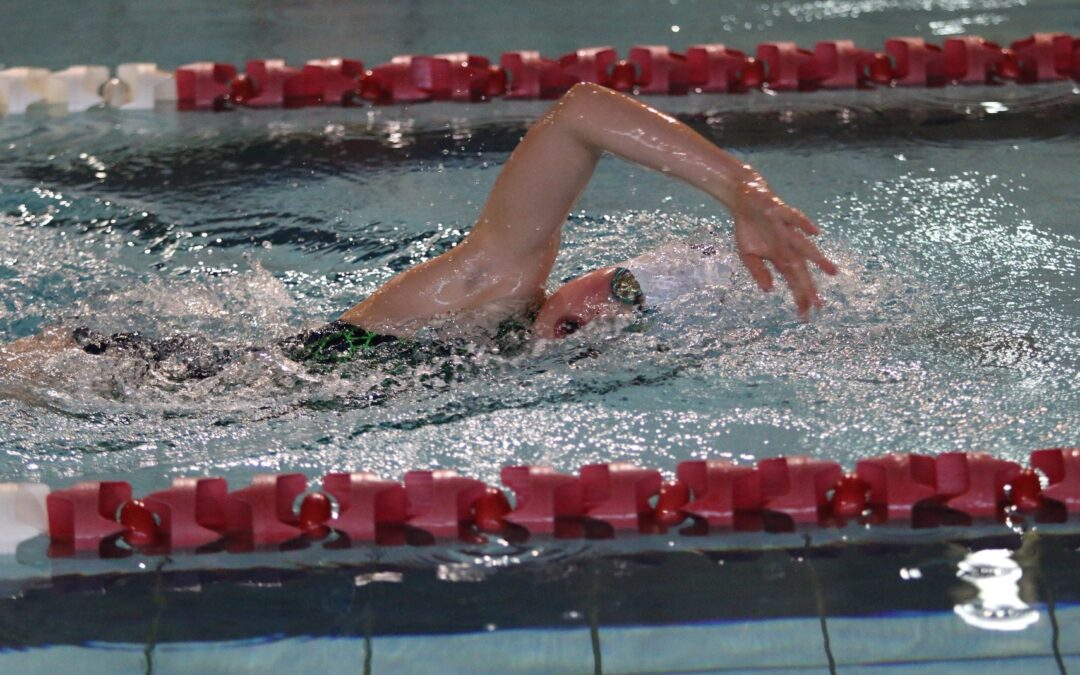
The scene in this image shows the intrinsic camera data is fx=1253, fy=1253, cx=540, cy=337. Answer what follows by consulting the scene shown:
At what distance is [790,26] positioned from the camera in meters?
5.25

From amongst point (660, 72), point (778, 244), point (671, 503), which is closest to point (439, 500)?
point (671, 503)

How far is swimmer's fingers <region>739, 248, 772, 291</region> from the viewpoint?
2.04 m

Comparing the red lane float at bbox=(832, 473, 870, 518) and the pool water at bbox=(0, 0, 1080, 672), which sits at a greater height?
the pool water at bbox=(0, 0, 1080, 672)

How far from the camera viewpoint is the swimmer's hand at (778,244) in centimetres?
204

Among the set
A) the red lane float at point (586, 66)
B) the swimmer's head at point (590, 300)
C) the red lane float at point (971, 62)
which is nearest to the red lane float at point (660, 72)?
the red lane float at point (586, 66)

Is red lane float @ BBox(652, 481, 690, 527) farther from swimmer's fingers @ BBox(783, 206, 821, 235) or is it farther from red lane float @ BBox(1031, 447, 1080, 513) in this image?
red lane float @ BBox(1031, 447, 1080, 513)

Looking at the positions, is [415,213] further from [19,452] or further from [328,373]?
[19,452]

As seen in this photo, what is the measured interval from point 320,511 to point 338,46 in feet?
10.7

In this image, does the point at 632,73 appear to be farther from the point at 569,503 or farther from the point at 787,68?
the point at 569,503

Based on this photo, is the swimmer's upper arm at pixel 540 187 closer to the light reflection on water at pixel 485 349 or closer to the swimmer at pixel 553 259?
the swimmer at pixel 553 259

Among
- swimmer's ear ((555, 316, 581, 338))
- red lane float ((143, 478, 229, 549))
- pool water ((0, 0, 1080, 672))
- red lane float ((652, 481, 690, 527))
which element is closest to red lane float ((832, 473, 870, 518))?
pool water ((0, 0, 1080, 672))

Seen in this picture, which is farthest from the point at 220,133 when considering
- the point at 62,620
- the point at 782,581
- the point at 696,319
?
the point at 782,581

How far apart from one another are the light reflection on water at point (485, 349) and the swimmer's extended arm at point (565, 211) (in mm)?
169

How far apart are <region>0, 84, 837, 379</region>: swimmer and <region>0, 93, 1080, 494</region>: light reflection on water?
80 mm
